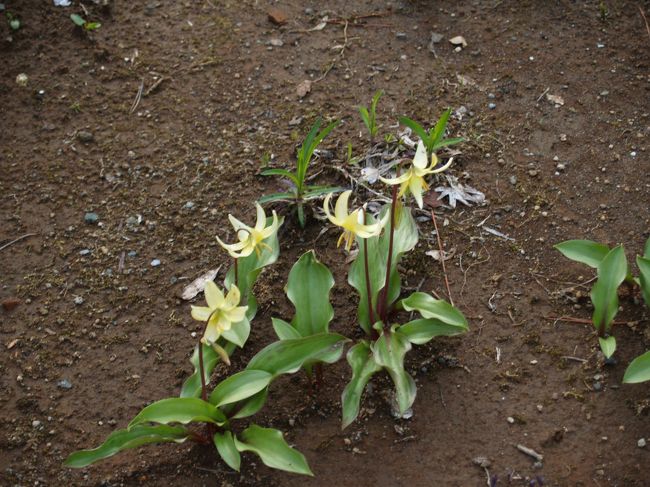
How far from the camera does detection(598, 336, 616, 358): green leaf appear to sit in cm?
266

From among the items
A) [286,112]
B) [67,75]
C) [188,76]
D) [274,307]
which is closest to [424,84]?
[286,112]

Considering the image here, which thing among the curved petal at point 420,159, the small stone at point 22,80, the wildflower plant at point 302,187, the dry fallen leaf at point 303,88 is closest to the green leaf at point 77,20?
the small stone at point 22,80

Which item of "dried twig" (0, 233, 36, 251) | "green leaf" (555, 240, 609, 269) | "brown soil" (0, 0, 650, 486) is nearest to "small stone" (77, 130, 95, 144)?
"brown soil" (0, 0, 650, 486)

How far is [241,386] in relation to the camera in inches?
99.3

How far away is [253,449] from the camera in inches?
94.8

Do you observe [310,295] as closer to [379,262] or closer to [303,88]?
[379,262]

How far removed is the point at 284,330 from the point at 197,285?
25.1 inches

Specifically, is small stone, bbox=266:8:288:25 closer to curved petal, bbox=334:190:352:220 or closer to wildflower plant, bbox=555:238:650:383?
curved petal, bbox=334:190:352:220

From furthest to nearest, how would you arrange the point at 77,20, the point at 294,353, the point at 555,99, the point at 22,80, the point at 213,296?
1. the point at 77,20
2. the point at 22,80
3. the point at 555,99
4. the point at 294,353
5. the point at 213,296

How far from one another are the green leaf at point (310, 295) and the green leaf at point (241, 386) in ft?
0.94

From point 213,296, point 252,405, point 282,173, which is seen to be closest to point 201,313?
point 213,296

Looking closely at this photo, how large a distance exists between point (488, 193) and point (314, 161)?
876mm

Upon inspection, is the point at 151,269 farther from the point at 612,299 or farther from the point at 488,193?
the point at 612,299

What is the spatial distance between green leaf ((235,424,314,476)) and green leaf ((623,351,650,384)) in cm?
118
